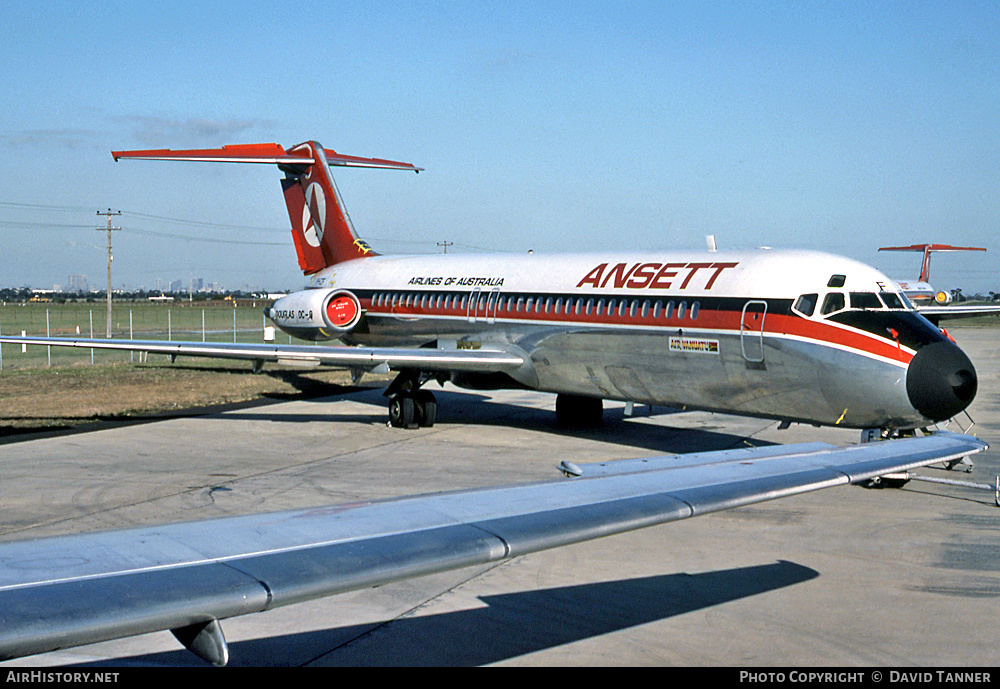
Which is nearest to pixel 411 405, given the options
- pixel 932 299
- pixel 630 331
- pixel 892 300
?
pixel 630 331

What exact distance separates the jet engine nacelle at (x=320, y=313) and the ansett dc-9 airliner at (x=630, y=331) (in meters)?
0.04

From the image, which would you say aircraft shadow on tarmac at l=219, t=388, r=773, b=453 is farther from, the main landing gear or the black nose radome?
the black nose radome

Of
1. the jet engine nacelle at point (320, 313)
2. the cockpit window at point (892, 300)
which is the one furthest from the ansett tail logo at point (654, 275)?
the jet engine nacelle at point (320, 313)

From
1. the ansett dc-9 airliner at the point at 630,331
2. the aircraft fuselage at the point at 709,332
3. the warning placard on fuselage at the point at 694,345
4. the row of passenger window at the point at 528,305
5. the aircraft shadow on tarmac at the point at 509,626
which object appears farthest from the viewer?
the row of passenger window at the point at 528,305

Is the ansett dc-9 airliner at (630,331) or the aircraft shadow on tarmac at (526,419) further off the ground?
the ansett dc-9 airliner at (630,331)

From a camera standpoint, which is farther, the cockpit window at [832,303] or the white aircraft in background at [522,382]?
the cockpit window at [832,303]

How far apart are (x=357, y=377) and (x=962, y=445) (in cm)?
1446

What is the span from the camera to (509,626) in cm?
706

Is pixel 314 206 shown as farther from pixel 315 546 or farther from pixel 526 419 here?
pixel 315 546

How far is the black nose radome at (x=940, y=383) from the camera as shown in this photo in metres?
11.1

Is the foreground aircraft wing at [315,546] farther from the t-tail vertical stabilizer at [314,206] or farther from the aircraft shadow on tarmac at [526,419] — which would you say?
the t-tail vertical stabilizer at [314,206]

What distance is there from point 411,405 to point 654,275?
19.5 feet

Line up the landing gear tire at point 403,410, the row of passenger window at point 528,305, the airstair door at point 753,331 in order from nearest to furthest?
the airstair door at point 753,331, the row of passenger window at point 528,305, the landing gear tire at point 403,410
